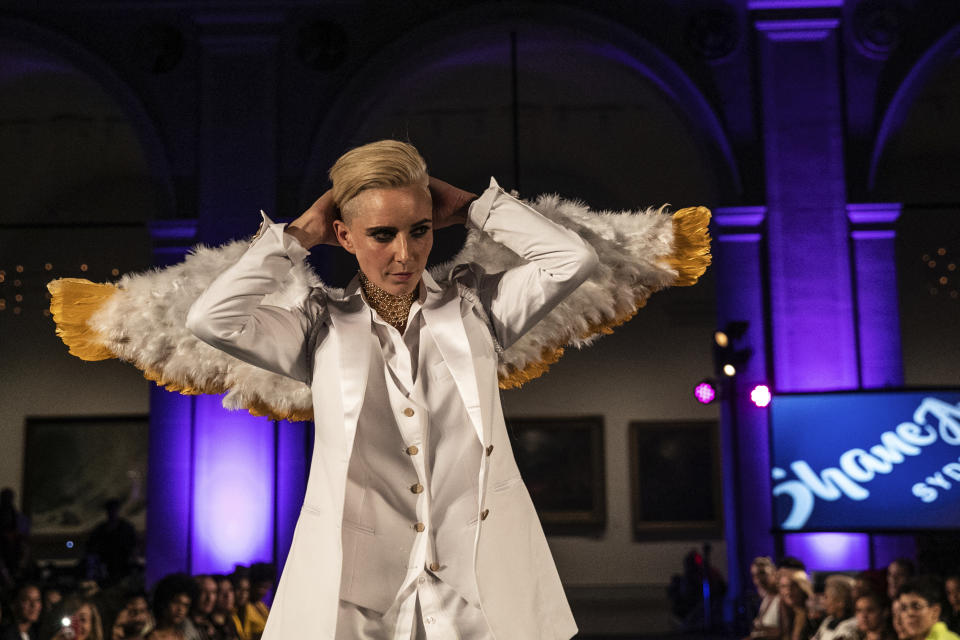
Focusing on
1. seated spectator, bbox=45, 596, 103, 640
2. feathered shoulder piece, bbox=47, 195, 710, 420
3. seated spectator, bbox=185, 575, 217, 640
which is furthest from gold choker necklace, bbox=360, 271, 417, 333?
seated spectator, bbox=185, 575, 217, 640

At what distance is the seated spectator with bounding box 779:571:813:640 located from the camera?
725cm

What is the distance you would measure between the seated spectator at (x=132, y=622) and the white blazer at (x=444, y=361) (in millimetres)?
4091

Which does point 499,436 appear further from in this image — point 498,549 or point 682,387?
point 682,387

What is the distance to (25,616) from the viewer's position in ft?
19.7

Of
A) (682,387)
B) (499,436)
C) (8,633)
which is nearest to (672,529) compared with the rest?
(682,387)

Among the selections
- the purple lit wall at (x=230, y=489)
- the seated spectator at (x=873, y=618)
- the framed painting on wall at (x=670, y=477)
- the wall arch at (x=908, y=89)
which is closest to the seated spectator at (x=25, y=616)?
the purple lit wall at (x=230, y=489)

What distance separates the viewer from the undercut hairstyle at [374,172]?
76.7 inches

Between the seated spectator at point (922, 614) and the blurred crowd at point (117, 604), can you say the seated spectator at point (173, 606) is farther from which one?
the seated spectator at point (922, 614)

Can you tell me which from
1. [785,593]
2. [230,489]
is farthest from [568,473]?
[785,593]

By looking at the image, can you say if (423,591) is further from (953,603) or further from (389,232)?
(953,603)

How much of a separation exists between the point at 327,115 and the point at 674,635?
5590 millimetres

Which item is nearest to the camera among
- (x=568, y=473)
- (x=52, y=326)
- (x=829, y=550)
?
(x=829, y=550)

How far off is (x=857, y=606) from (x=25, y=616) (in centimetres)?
427

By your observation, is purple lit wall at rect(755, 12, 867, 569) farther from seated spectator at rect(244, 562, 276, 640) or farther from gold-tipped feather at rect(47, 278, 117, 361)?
gold-tipped feather at rect(47, 278, 117, 361)
